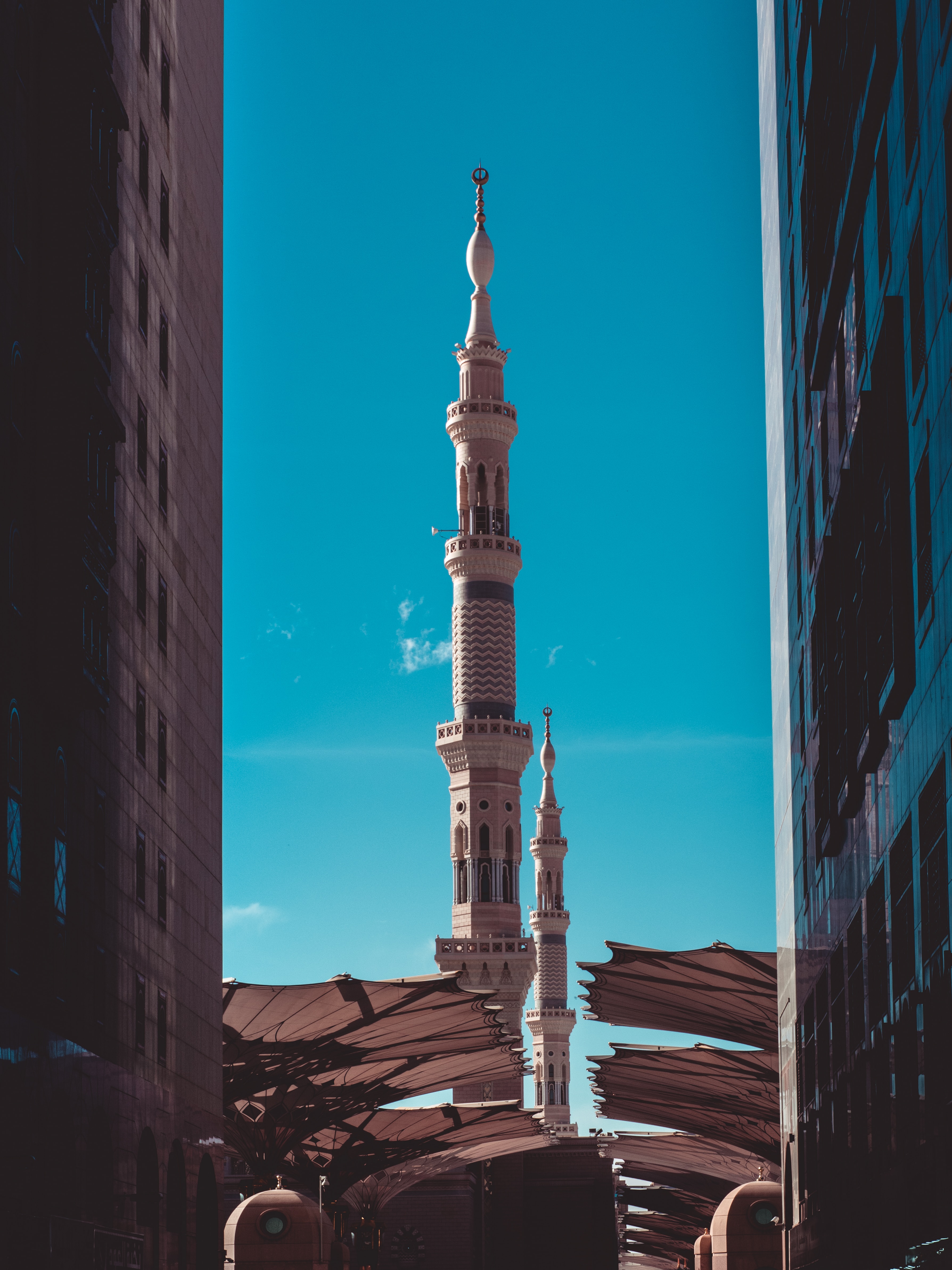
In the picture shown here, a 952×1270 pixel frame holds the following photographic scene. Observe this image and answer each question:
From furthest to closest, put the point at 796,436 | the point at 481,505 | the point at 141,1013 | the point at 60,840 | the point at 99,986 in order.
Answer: the point at 481,505 → the point at 796,436 → the point at 141,1013 → the point at 99,986 → the point at 60,840

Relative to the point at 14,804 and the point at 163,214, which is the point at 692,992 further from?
the point at 14,804

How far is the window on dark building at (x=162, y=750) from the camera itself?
1599 inches

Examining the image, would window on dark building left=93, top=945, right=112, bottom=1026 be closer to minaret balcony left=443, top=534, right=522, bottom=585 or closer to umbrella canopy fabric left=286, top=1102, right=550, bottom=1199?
umbrella canopy fabric left=286, top=1102, right=550, bottom=1199

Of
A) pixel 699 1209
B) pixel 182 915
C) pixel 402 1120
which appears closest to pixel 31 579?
pixel 182 915

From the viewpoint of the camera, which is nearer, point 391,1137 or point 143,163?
point 143,163

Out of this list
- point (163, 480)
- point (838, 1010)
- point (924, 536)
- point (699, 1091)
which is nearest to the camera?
point (924, 536)

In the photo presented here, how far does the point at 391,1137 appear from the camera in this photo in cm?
7219

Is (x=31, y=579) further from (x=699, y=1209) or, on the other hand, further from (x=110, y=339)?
(x=699, y=1209)

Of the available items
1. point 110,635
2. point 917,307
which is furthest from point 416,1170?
point 917,307

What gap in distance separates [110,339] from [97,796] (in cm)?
868

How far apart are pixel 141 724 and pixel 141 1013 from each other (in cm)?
583

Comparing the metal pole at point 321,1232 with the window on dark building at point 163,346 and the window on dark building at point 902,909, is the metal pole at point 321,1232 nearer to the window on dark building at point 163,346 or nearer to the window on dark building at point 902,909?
the window on dark building at point 163,346

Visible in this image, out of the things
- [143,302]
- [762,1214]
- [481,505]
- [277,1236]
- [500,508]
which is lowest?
[277,1236]

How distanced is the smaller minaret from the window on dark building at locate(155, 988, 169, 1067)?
9571cm
